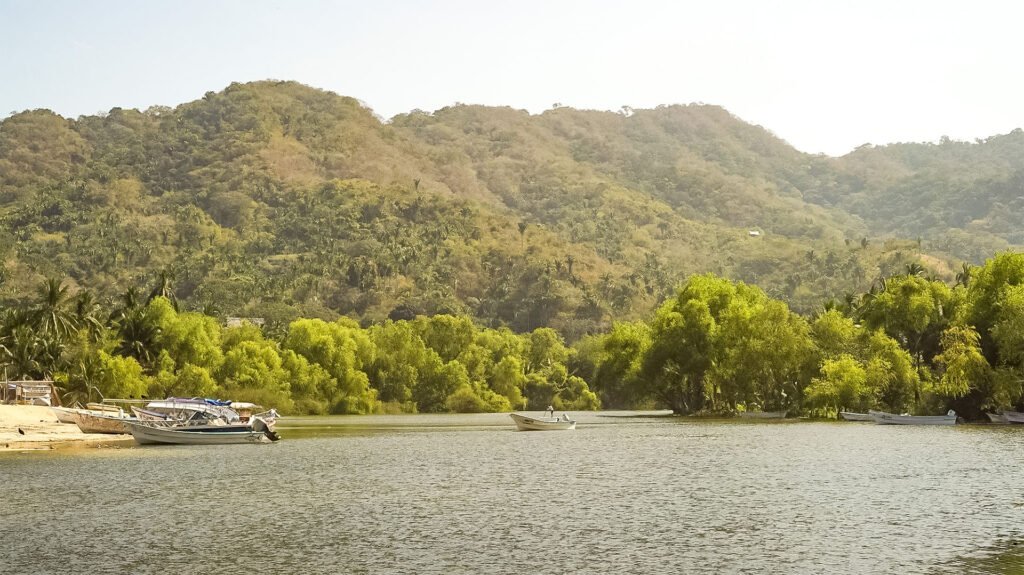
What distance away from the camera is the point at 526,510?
48344 millimetres

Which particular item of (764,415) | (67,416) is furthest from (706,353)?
(67,416)

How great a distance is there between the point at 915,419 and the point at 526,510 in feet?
258

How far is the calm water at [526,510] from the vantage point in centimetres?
3572

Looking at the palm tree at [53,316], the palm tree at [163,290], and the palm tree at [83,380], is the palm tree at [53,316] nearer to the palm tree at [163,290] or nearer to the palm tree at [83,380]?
the palm tree at [83,380]

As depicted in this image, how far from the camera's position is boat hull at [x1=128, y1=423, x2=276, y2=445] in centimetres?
9725

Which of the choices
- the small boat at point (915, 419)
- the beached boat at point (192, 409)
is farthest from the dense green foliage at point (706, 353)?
the beached boat at point (192, 409)

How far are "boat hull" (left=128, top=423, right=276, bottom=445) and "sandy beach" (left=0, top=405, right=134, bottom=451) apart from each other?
200 cm

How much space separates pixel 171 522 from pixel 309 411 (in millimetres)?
136260

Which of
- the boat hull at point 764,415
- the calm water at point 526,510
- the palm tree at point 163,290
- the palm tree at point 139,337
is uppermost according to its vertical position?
the palm tree at point 163,290

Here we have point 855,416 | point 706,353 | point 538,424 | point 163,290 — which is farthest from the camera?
point 163,290

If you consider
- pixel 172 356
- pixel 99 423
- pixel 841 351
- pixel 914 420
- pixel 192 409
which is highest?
pixel 841 351

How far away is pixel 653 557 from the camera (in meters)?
36.2

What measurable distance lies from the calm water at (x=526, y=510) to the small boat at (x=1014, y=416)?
3093 centimetres

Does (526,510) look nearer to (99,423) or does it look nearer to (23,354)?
(99,423)
